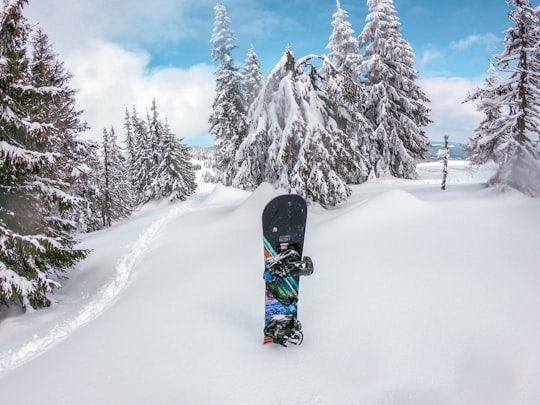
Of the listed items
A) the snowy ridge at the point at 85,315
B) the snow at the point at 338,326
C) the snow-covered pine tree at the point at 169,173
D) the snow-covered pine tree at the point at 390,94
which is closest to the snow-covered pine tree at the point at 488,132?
the snow at the point at 338,326

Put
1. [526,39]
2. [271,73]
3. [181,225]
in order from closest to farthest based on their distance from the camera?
[526,39], [271,73], [181,225]

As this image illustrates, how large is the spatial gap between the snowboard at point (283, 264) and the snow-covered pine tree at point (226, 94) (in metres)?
23.4

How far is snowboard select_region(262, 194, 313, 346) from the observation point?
4.82m

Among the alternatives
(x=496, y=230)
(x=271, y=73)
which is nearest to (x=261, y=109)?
(x=271, y=73)

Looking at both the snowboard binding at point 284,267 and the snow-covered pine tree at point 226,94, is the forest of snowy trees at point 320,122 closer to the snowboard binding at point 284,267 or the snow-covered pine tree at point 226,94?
the snowboard binding at point 284,267

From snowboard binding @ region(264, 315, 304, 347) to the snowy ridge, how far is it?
486cm

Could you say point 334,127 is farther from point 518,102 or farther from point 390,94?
point 390,94

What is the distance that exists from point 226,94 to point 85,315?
79.6ft

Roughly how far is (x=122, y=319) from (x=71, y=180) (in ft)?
15.2

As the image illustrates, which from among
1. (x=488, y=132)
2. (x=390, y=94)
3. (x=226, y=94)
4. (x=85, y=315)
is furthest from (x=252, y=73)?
(x=85, y=315)

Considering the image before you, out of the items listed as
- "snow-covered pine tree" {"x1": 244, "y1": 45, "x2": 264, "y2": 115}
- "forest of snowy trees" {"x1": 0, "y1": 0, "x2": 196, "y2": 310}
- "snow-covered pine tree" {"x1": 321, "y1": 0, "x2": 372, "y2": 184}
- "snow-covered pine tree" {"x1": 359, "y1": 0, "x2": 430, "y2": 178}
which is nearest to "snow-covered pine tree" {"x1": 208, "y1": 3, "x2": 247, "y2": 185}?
"snow-covered pine tree" {"x1": 244, "y1": 45, "x2": 264, "y2": 115}

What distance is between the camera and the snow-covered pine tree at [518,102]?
35.4 ft

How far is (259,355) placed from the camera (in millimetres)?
4758

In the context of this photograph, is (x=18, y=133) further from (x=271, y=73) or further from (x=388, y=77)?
(x=388, y=77)
